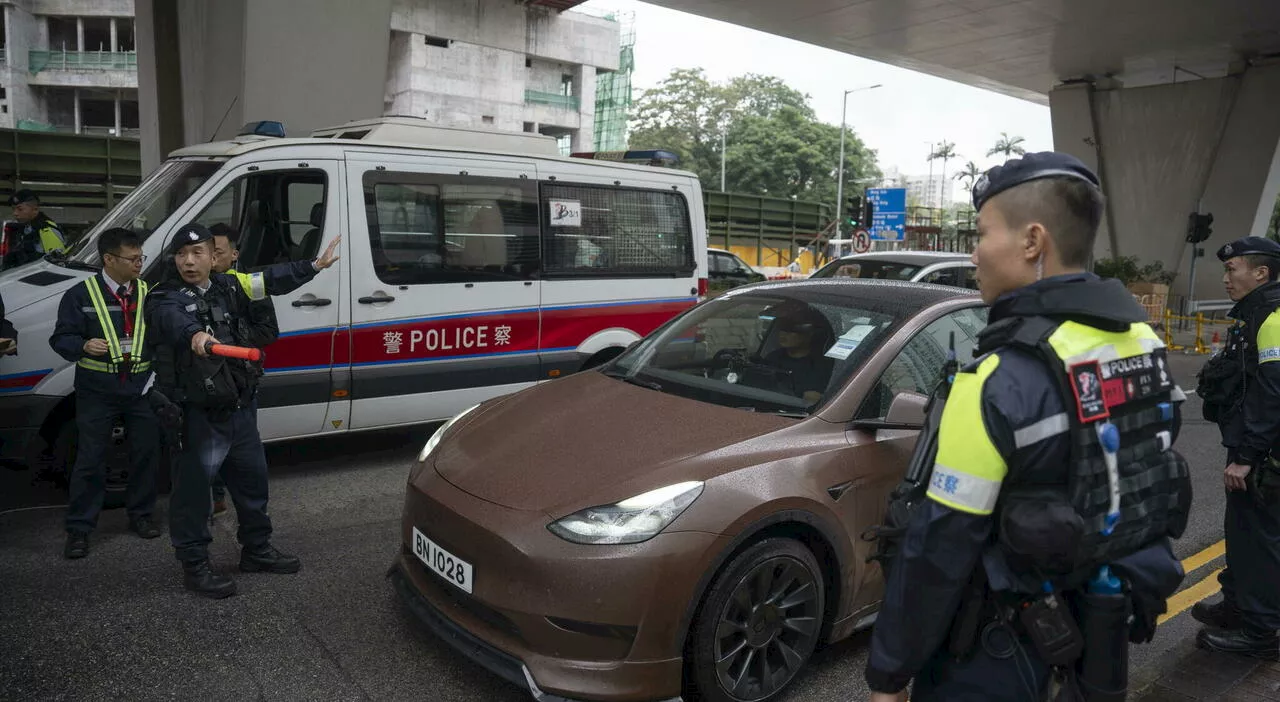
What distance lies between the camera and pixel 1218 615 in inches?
151

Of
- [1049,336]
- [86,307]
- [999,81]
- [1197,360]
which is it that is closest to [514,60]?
[999,81]

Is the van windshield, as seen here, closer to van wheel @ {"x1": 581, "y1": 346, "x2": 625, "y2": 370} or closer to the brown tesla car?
the brown tesla car

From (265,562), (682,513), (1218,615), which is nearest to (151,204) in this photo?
(265,562)

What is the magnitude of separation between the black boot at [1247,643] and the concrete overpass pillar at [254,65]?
10.4 m

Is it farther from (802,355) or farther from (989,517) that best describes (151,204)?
(989,517)

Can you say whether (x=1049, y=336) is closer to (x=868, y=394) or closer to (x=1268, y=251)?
(x=868, y=394)

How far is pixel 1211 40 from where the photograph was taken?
19953 millimetres

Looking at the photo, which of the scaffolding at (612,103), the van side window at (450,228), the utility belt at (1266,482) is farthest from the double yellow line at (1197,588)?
the scaffolding at (612,103)

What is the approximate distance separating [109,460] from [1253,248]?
19.5 feet

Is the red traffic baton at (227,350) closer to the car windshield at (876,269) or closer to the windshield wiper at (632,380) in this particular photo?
the windshield wiper at (632,380)

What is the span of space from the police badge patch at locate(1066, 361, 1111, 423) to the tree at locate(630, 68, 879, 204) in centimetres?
5617

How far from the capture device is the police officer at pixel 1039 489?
5.37 feet

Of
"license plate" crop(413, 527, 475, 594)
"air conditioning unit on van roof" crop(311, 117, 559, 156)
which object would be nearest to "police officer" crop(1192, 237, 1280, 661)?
"license plate" crop(413, 527, 475, 594)

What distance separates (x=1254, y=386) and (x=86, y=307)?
5285mm
